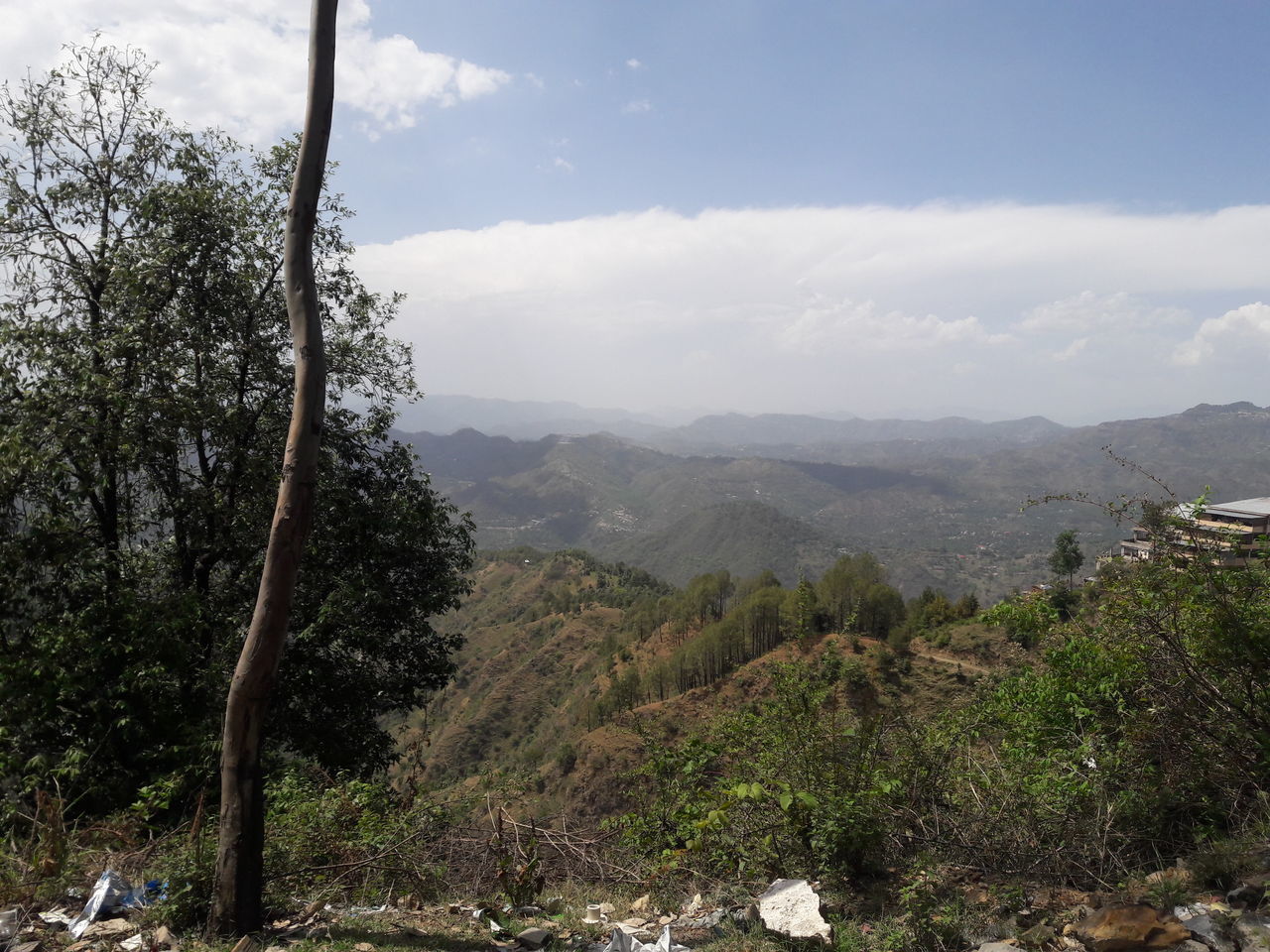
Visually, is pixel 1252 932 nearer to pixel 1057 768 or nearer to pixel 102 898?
pixel 1057 768

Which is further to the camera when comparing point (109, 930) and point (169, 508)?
point (169, 508)

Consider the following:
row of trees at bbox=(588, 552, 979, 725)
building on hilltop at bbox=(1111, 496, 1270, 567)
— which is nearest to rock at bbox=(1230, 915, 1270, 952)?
building on hilltop at bbox=(1111, 496, 1270, 567)

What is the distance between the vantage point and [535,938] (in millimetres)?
3766

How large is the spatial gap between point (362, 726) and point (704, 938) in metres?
5.92

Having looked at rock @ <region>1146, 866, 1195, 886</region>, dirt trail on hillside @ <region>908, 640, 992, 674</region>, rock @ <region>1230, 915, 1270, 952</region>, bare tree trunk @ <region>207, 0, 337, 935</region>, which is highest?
bare tree trunk @ <region>207, 0, 337, 935</region>

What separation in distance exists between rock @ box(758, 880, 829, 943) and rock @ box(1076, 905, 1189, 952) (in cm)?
131

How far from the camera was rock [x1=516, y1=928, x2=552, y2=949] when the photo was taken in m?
3.76

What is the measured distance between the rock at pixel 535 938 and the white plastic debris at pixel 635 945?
1.39 ft

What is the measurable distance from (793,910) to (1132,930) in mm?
1689

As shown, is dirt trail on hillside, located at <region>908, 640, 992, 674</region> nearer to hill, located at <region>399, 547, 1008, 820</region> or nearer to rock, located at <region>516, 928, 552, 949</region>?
hill, located at <region>399, 547, 1008, 820</region>

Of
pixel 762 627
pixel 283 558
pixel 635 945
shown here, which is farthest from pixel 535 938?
pixel 762 627

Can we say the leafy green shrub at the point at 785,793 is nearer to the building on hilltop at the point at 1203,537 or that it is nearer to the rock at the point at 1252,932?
the rock at the point at 1252,932

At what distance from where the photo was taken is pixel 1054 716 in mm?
5133

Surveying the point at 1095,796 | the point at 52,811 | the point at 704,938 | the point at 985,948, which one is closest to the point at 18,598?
the point at 52,811
